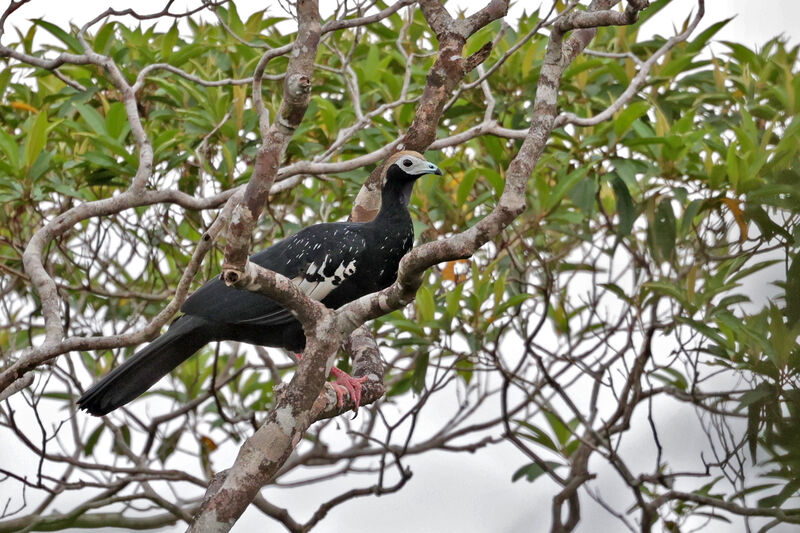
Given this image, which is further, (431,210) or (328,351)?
(431,210)

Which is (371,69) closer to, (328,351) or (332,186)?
(332,186)

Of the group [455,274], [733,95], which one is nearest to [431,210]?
[455,274]

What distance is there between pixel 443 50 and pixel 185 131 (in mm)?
1713

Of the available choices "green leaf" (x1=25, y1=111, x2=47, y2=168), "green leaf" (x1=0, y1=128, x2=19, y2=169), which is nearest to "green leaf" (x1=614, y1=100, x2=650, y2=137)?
"green leaf" (x1=25, y1=111, x2=47, y2=168)

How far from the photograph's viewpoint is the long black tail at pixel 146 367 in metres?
3.04

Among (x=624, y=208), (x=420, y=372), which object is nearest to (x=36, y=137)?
(x=420, y=372)

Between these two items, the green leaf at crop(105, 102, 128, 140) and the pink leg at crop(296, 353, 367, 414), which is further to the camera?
the green leaf at crop(105, 102, 128, 140)

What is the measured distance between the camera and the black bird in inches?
121

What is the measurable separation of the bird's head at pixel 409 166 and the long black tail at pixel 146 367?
2.72 feet

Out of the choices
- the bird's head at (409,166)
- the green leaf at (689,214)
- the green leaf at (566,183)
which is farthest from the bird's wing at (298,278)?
the green leaf at (689,214)

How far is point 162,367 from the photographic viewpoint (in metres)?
3.13

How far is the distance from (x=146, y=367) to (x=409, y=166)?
112 cm

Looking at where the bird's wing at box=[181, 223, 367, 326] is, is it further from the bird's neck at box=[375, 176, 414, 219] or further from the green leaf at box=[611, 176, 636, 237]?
the green leaf at box=[611, 176, 636, 237]

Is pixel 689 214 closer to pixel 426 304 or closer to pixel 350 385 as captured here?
pixel 426 304
